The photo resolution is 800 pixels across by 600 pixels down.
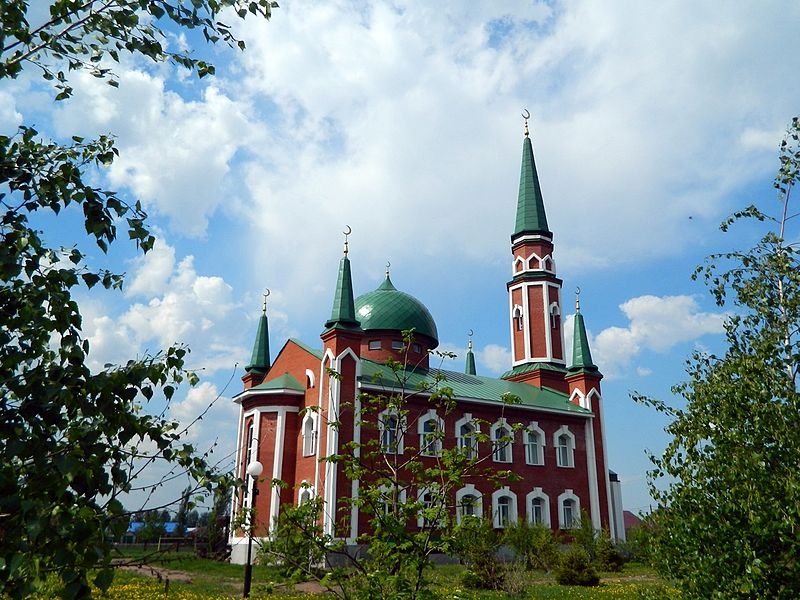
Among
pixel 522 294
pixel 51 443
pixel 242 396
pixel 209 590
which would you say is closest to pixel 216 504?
pixel 51 443

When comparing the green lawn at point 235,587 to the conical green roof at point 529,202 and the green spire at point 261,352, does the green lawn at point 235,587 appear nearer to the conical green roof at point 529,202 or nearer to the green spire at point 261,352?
the green spire at point 261,352

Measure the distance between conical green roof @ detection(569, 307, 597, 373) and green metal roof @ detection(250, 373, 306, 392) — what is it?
1322 centimetres

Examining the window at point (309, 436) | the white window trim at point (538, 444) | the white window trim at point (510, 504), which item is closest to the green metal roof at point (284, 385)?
the window at point (309, 436)

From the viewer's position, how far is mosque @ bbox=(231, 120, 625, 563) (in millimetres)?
23547

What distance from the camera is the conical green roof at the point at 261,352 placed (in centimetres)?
2936

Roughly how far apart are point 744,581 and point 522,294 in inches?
1114

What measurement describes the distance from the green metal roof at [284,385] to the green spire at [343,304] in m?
2.78

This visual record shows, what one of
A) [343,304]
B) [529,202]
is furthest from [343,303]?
[529,202]

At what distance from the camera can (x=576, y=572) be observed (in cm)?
1744

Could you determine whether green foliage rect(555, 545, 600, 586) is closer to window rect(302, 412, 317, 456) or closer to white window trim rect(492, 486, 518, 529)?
white window trim rect(492, 486, 518, 529)

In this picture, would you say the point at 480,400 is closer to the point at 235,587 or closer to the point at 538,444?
the point at 538,444

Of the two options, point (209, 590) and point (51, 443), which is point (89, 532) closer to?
point (51, 443)

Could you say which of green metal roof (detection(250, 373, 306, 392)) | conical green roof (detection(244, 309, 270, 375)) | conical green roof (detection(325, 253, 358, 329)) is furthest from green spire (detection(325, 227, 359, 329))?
conical green roof (detection(244, 309, 270, 375))

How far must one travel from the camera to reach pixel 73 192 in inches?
107
